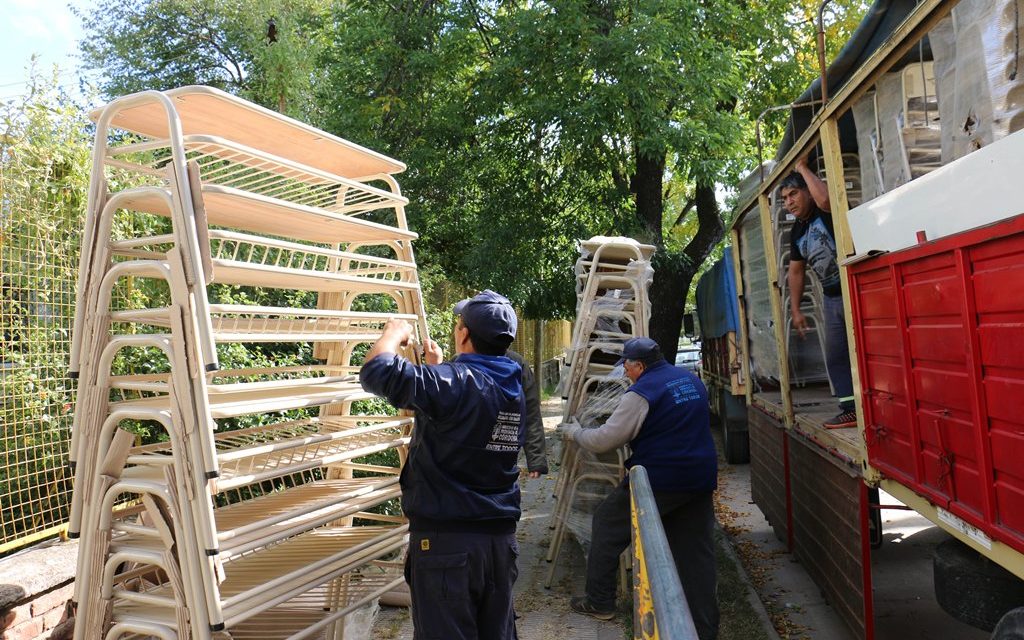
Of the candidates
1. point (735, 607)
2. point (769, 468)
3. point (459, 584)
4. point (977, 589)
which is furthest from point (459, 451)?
point (769, 468)

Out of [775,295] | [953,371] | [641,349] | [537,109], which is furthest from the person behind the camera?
[537,109]

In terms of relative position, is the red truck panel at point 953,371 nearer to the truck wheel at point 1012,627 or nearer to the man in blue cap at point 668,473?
the truck wheel at point 1012,627

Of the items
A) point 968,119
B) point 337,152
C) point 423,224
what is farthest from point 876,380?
point 423,224

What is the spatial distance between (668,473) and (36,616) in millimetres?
3442

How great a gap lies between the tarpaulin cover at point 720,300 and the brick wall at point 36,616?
8.33 m

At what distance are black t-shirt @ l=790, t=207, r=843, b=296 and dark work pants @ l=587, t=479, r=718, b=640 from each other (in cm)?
179

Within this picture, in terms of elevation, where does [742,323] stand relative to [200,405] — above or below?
above

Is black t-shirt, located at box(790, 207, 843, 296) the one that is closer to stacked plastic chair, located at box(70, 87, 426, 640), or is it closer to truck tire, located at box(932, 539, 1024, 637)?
truck tire, located at box(932, 539, 1024, 637)

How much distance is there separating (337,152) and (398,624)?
3187 mm

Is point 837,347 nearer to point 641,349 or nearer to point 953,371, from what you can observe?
point 641,349

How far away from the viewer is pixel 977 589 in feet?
9.98

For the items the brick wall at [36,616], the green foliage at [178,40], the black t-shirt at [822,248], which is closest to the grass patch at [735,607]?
the black t-shirt at [822,248]

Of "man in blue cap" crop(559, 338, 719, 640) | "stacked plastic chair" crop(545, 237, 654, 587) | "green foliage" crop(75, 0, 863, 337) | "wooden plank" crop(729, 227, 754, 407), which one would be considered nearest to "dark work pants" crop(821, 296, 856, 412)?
"man in blue cap" crop(559, 338, 719, 640)

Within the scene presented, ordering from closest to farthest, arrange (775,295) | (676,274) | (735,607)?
(735,607) < (775,295) < (676,274)
